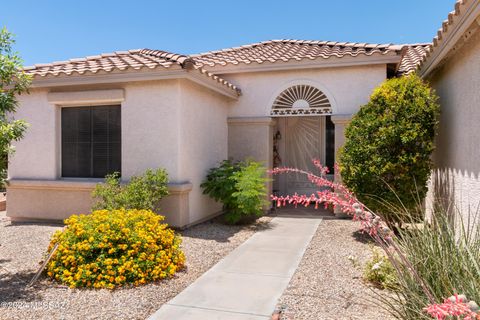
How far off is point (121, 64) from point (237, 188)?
4.37 metres

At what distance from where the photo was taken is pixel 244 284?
5.34m

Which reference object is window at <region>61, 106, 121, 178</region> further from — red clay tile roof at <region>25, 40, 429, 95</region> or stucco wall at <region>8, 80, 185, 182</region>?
red clay tile roof at <region>25, 40, 429, 95</region>

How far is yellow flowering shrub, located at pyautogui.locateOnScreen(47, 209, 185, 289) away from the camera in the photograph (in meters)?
5.16

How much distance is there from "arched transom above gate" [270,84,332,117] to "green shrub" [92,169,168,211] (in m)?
4.47

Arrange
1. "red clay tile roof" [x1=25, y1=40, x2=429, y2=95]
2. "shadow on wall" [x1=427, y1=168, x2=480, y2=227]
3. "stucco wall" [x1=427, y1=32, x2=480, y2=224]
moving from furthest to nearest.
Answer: "red clay tile roof" [x1=25, y1=40, x2=429, y2=95]
"stucco wall" [x1=427, y1=32, x2=480, y2=224]
"shadow on wall" [x1=427, y1=168, x2=480, y2=227]

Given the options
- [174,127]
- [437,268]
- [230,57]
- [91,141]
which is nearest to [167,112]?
[174,127]

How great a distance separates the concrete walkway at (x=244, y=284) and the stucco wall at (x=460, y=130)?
2.78 metres

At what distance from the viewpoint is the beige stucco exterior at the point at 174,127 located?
8.70m

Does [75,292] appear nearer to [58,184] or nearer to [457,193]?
[58,184]

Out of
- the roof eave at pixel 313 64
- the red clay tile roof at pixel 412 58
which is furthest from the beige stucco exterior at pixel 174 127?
the red clay tile roof at pixel 412 58

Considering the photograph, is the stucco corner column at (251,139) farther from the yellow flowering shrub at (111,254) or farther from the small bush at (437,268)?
the small bush at (437,268)

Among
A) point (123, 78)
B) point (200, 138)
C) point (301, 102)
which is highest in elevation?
point (123, 78)

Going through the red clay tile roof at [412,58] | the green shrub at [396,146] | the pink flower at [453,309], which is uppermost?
the red clay tile roof at [412,58]

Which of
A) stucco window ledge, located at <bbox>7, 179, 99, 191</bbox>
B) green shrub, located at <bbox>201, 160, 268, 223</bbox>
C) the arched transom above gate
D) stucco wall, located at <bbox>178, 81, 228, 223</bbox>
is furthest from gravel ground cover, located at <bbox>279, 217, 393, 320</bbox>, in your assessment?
stucco window ledge, located at <bbox>7, 179, 99, 191</bbox>
